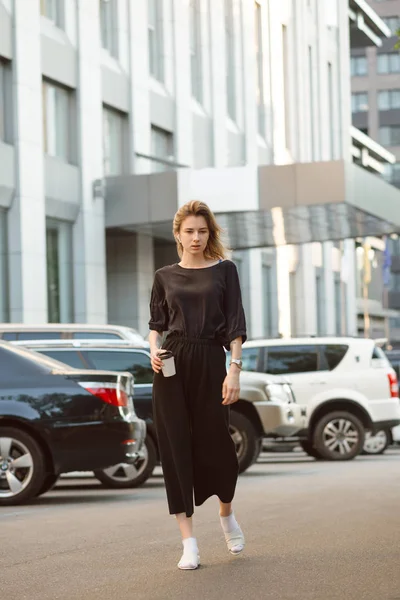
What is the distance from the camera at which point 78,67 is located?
3111 centimetres

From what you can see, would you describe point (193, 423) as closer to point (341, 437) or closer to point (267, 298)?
point (341, 437)

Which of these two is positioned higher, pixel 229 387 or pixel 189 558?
pixel 229 387

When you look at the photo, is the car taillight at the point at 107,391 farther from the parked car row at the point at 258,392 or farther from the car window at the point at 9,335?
the car window at the point at 9,335

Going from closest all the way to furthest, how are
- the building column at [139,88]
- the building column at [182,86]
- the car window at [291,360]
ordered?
1. the car window at [291,360]
2. the building column at [139,88]
3. the building column at [182,86]

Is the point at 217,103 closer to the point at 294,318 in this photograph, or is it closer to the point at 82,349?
the point at 294,318

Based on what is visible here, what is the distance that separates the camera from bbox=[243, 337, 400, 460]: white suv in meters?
21.1

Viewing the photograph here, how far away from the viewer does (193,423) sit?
25.1 feet

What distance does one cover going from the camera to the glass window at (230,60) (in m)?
41.8

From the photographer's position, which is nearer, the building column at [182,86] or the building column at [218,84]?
the building column at [182,86]

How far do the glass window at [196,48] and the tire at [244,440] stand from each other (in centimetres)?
2234

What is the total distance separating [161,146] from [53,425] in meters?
24.3

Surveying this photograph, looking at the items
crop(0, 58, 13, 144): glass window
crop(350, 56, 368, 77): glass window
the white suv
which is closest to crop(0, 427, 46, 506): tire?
the white suv

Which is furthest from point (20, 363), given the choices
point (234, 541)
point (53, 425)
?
point (234, 541)

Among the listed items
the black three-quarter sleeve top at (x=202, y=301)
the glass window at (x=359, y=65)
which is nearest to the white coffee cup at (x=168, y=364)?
the black three-quarter sleeve top at (x=202, y=301)
